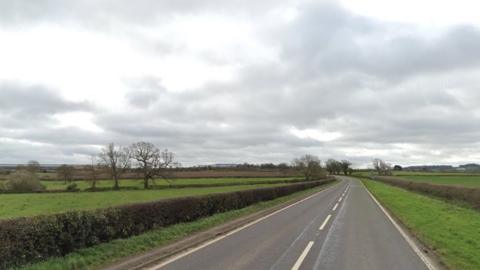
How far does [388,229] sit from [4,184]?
74962mm

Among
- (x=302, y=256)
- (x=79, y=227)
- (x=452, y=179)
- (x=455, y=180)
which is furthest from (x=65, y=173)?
(x=302, y=256)

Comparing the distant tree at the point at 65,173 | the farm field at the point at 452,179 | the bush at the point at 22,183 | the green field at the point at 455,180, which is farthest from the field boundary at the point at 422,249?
the distant tree at the point at 65,173

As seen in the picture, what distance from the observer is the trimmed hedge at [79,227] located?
9.18 m

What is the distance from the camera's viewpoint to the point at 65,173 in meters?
110

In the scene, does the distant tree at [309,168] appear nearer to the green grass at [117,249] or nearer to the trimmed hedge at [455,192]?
the trimmed hedge at [455,192]

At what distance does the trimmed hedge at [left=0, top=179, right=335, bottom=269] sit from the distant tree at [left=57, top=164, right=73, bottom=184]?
9705cm

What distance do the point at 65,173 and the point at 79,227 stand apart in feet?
347

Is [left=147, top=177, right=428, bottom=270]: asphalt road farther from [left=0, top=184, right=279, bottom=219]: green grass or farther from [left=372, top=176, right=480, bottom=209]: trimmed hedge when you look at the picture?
[left=372, top=176, right=480, bottom=209]: trimmed hedge

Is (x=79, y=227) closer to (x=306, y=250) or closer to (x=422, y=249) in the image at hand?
(x=306, y=250)

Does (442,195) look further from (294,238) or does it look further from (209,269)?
(209,269)

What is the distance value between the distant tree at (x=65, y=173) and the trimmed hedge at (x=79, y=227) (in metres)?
97.0

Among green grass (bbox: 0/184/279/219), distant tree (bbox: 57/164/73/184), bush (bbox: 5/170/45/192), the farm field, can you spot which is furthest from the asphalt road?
distant tree (bbox: 57/164/73/184)

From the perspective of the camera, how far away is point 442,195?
4444 centimetres

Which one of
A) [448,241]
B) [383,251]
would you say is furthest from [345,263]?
[448,241]
